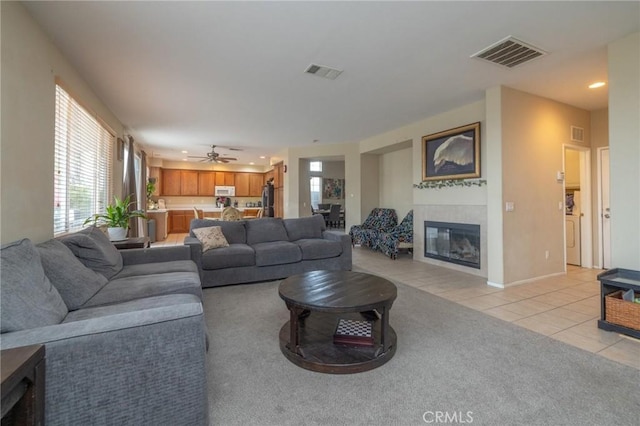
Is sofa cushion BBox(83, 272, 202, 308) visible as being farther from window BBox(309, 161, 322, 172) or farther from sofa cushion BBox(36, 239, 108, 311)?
window BBox(309, 161, 322, 172)

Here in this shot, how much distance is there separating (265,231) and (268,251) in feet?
2.22

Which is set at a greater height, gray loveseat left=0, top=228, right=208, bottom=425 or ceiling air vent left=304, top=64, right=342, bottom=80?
ceiling air vent left=304, top=64, right=342, bottom=80

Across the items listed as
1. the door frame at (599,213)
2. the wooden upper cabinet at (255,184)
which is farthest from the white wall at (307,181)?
the door frame at (599,213)

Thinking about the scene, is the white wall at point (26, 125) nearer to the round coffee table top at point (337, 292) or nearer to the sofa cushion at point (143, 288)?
the sofa cushion at point (143, 288)

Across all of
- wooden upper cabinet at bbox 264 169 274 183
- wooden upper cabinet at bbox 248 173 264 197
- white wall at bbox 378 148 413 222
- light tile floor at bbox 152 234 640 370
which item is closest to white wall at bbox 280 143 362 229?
white wall at bbox 378 148 413 222

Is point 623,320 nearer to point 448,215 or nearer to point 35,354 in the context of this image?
point 448,215

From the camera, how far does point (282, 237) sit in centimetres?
466

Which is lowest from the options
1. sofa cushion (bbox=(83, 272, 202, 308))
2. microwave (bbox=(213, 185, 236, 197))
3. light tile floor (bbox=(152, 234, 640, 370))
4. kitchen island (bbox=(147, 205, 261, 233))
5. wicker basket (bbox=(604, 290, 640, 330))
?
light tile floor (bbox=(152, 234, 640, 370))

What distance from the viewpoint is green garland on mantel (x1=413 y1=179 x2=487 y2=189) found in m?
4.35

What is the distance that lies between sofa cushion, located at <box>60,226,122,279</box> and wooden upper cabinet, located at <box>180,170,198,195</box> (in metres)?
7.71

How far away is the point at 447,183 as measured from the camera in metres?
4.85

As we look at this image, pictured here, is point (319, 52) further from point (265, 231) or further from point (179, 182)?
point (179, 182)

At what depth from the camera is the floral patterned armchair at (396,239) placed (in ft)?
18.4

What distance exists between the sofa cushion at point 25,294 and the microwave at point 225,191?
898 cm
